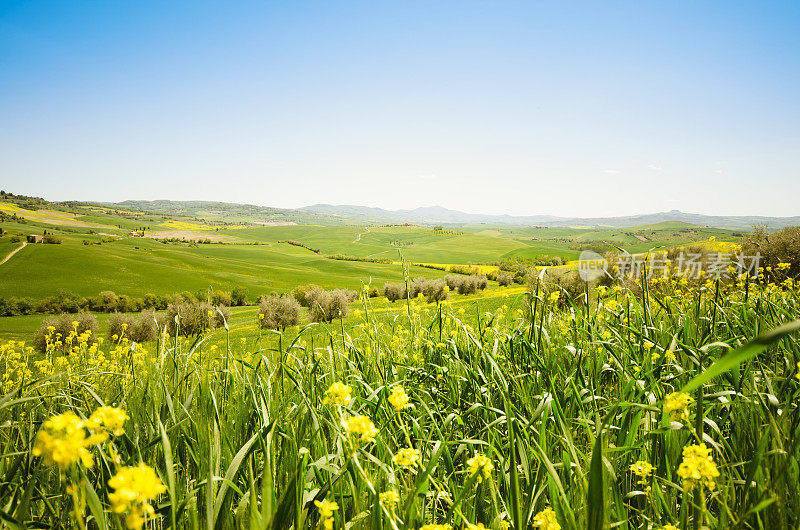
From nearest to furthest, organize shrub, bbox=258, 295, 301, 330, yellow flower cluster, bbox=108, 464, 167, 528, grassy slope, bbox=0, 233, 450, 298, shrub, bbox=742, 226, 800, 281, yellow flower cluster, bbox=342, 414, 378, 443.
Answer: yellow flower cluster, bbox=108, 464, 167, 528
yellow flower cluster, bbox=342, 414, 378, 443
shrub, bbox=742, 226, 800, 281
shrub, bbox=258, 295, 301, 330
grassy slope, bbox=0, 233, 450, 298

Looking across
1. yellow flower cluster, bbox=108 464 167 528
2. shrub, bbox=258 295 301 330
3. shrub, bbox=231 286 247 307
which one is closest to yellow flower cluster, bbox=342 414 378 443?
yellow flower cluster, bbox=108 464 167 528

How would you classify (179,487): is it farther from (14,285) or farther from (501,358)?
(14,285)

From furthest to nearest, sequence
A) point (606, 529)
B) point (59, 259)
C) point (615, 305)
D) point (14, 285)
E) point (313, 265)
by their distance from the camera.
Result: 1. point (313, 265)
2. point (59, 259)
3. point (14, 285)
4. point (615, 305)
5. point (606, 529)

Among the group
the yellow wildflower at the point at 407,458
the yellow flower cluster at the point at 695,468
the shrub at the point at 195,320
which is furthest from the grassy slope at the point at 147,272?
the yellow flower cluster at the point at 695,468

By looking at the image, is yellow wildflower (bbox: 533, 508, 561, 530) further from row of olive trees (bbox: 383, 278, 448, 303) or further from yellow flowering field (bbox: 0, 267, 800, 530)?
row of olive trees (bbox: 383, 278, 448, 303)

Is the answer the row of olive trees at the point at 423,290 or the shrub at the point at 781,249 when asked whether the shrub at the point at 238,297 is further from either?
the shrub at the point at 781,249

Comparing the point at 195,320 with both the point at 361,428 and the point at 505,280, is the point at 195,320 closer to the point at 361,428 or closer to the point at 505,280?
the point at 361,428

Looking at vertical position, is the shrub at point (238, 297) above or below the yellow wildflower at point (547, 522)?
below

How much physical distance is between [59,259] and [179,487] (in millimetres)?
86928

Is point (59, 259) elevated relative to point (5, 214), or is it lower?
lower

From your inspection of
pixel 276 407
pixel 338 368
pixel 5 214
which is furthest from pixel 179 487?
pixel 5 214

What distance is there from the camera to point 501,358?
142 inches

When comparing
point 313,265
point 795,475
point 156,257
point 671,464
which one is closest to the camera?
point 795,475

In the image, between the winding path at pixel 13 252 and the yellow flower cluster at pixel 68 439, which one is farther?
the winding path at pixel 13 252
